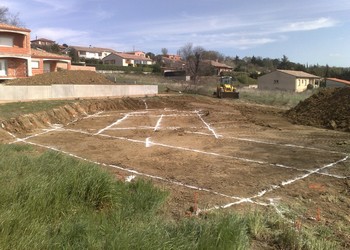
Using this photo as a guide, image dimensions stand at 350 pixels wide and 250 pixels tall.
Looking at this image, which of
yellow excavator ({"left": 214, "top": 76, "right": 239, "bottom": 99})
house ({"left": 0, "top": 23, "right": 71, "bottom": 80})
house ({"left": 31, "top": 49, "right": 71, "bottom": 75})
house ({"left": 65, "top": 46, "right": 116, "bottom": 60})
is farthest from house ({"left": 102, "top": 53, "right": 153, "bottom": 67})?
yellow excavator ({"left": 214, "top": 76, "right": 239, "bottom": 99})

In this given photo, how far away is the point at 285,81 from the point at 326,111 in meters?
58.6

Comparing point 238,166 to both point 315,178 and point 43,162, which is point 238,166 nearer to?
point 315,178

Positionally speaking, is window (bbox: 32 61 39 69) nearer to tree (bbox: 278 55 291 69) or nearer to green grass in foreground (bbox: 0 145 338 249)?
green grass in foreground (bbox: 0 145 338 249)

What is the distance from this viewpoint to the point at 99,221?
527 cm

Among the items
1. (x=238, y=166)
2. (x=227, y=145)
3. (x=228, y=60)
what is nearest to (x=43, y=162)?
(x=238, y=166)

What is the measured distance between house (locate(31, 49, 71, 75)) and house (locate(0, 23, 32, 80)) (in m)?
3.70

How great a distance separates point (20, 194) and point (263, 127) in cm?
1740

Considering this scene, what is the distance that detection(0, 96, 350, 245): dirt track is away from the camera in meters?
8.84

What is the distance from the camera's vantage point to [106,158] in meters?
13.3

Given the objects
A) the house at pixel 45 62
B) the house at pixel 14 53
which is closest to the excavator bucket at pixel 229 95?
the house at pixel 14 53

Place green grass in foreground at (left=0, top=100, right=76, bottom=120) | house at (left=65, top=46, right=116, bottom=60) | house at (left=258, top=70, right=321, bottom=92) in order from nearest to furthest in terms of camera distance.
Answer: green grass in foreground at (left=0, top=100, right=76, bottom=120) → house at (left=258, top=70, right=321, bottom=92) → house at (left=65, top=46, right=116, bottom=60)

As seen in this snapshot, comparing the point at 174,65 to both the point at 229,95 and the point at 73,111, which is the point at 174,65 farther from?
A: the point at 73,111

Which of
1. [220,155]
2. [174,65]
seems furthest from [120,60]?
[220,155]

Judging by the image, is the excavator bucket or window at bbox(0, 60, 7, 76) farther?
window at bbox(0, 60, 7, 76)
